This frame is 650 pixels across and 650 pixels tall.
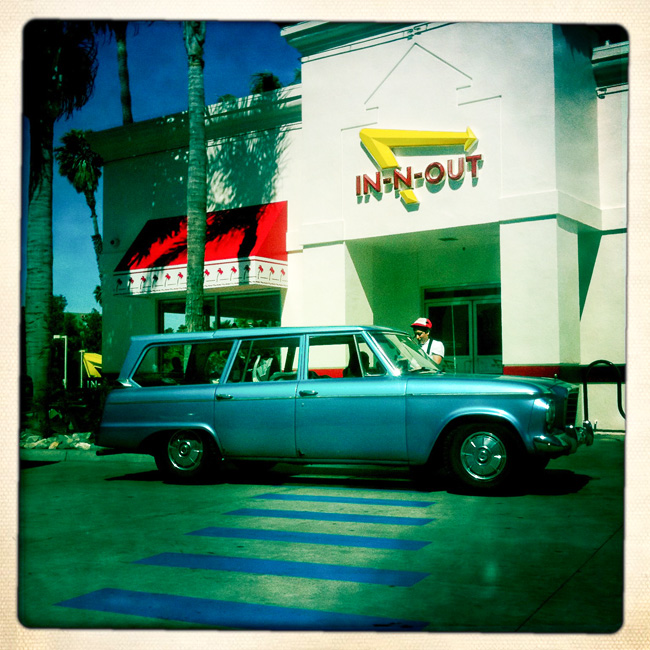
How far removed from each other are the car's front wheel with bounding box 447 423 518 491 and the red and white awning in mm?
7085

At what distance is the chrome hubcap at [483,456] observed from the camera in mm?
6551

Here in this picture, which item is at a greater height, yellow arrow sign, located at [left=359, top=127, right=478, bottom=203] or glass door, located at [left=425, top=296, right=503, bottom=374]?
yellow arrow sign, located at [left=359, top=127, right=478, bottom=203]

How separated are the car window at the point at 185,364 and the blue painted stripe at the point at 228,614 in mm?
3901

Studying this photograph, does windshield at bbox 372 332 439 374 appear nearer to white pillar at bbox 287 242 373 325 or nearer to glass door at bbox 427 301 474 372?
white pillar at bbox 287 242 373 325

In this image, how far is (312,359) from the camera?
24.5 ft

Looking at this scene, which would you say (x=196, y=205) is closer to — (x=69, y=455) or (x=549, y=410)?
(x=69, y=455)

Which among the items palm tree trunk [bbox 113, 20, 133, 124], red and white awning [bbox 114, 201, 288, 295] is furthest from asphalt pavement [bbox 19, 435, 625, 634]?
red and white awning [bbox 114, 201, 288, 295]

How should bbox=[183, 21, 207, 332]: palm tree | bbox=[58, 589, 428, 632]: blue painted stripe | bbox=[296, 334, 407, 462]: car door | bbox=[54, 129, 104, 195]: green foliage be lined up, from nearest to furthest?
bbox=[58, 589, 428, 632]: blue painted stripe < bbox=[296, 334, 407, 462]: car door < bbox=[183, 21, 207, 332]: palm tree < bbox=[54, 129, 104, 195]: green foliage

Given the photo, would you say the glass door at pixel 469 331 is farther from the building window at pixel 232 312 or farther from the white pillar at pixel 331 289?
the building window at pixel 232 312

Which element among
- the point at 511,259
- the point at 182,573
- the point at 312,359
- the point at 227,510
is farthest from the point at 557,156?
the point at 182,573

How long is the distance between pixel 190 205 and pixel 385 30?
4379 millimetres

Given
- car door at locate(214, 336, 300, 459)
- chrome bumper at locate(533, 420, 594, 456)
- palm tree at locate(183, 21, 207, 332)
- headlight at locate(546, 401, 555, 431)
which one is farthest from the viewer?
palm tree at locate(183, 21, 207, 332)

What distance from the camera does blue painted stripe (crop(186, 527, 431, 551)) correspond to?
196 inches

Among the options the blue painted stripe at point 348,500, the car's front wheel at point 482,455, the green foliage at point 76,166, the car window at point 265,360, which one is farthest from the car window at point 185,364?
the green foliage at point 76,166
